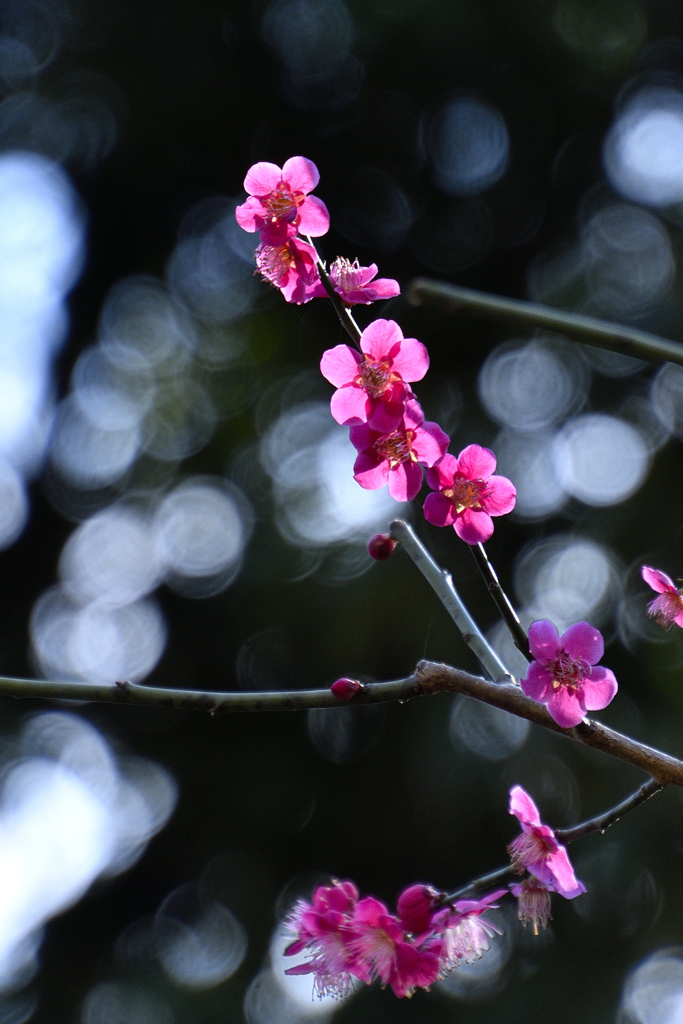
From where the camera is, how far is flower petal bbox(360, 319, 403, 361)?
0.67 meters

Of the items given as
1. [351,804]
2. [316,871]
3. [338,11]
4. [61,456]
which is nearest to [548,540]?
[351,804]

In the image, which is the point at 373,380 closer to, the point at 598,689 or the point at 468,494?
the point at 468,494

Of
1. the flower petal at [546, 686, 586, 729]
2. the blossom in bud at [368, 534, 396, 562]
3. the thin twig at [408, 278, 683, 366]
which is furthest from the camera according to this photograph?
the blossom in bud at [368, 534, 396, 562]

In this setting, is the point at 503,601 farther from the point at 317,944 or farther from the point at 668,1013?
the point at 668,1013

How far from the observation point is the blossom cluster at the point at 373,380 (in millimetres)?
662

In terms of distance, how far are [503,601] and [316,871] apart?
2.68m

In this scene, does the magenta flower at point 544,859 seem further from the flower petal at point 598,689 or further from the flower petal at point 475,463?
the flower petal at point 475,463

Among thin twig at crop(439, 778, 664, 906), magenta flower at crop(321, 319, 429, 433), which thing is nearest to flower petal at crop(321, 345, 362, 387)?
magenta flower at crop(321, 319, 429, 433)

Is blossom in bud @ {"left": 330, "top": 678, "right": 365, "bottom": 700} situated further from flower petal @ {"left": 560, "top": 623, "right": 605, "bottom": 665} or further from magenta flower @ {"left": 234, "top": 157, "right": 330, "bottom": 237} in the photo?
magenta flower @ {"left": 234, "top": 157, "right": 330, "bottom": 237}

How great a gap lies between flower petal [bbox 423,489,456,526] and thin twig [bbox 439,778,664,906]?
0.25m

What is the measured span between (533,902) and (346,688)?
0.28 metres

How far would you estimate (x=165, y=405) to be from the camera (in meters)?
3.25

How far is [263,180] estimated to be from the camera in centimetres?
71

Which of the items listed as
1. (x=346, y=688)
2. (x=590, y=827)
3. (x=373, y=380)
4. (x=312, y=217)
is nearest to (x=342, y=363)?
(x=373, y=380)
